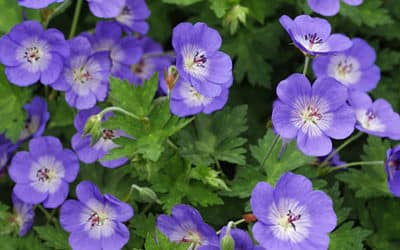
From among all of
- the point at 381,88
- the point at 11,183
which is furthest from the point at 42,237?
the point at 381,88

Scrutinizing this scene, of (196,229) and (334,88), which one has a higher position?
(334,88)

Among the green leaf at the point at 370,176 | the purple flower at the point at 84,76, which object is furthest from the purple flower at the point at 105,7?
the green leaf at the point at 370,176

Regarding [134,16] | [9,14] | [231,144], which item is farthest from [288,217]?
[9,14]

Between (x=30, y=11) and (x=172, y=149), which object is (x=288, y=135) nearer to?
(x=172, y=149)

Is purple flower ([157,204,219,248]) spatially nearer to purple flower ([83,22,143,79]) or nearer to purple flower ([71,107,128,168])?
purple flower ([71,107,128,168])

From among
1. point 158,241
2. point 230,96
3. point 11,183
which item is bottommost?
point 11,183

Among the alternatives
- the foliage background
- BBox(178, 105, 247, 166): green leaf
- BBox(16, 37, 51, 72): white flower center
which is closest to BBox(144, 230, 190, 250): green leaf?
the foliage background
